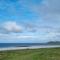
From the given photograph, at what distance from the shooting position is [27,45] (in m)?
1.62

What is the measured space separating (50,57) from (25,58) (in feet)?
1.22

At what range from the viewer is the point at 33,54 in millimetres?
1620

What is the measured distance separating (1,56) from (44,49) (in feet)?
2.09

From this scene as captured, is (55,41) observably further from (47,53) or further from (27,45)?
(27,45)

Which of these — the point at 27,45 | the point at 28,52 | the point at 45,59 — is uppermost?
the point at 27,45

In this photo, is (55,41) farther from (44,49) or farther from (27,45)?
(27,45)

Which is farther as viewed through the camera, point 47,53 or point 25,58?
point 47,53

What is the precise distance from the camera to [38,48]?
164 cm

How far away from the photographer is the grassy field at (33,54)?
1581mm

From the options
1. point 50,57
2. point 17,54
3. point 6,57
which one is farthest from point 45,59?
point 6,57

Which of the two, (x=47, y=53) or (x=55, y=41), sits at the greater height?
(x=55, y=41)

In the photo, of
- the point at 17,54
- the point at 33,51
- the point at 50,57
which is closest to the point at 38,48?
the point at 33,51

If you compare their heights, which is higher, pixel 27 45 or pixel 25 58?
pixel 27 45

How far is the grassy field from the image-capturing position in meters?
1.58
